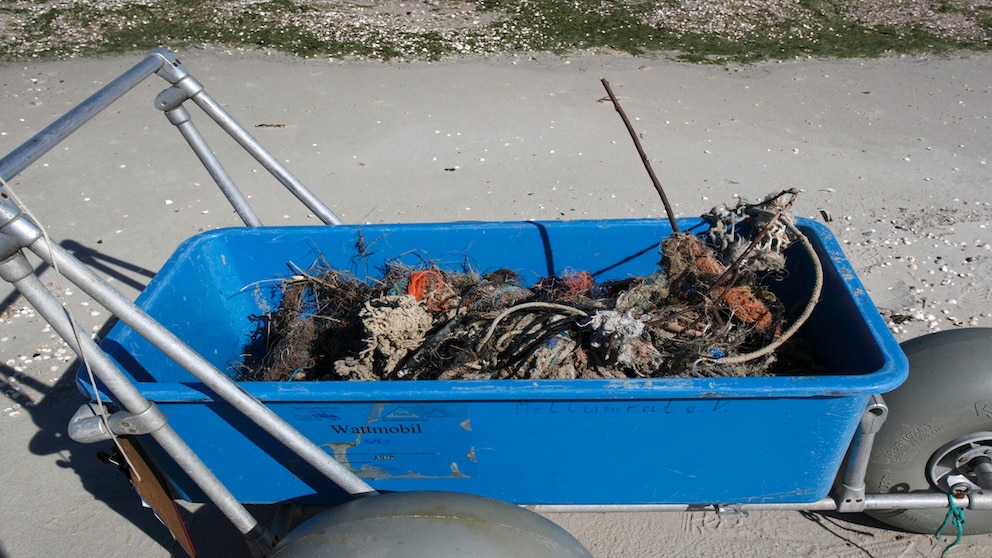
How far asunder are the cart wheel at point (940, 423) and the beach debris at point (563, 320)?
0.31 meters

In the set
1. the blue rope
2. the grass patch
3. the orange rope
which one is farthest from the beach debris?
the grass patch

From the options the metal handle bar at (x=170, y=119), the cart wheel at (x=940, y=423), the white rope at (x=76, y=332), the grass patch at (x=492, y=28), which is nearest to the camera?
the white rope at (x=76, y=332)

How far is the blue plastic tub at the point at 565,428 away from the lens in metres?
1.77

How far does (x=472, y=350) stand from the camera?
221cm

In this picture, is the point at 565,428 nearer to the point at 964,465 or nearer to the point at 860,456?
the point at 860,456

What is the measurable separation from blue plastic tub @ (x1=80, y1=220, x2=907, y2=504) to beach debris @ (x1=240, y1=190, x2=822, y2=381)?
208mm

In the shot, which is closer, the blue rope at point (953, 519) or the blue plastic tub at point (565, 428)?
the blue plastic tub at point (565, 428)

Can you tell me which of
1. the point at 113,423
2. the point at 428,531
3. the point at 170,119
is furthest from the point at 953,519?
the point at 170,119

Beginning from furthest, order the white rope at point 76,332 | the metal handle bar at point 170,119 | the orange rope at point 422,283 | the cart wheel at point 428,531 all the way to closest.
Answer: the orange rope at point 422,283
the metal handle bar at point 170,119
the cart wheel at point 428,531
the white rope at point 76,332

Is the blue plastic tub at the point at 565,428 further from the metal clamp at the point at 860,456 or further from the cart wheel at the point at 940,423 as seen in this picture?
the cart wheel at the point at 940,423

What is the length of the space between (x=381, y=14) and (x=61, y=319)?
656 cm

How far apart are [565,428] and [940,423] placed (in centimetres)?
114

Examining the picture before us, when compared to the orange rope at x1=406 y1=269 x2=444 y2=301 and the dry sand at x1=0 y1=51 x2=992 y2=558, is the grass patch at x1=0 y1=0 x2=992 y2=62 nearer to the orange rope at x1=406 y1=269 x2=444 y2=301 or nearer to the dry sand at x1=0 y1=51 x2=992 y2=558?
the dry sand at x1=0 y1=51 x2=992 y2=558

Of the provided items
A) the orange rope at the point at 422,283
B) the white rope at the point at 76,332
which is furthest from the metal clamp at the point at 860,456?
the white rope at the point at 76,332
